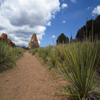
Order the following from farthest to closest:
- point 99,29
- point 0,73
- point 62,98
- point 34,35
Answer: point 34,35
point 99,29
point 0,73
point 62,98

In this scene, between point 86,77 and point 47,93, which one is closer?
point 86,77

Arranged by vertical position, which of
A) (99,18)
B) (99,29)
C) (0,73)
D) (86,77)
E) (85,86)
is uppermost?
(99,18)

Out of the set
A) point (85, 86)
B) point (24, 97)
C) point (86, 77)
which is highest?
point (86, 77)

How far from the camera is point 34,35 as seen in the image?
40.3 metres

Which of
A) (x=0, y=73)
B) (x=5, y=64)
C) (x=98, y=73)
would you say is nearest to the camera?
(x=98, y=73)

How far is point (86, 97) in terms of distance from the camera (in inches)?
56.6

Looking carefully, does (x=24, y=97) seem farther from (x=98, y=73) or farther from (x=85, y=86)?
(x=98, y=73)

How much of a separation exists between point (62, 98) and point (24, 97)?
3.39 ft

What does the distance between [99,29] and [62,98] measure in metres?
16.7

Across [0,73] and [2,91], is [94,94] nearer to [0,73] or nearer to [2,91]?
[2,91]

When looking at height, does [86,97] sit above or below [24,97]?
above

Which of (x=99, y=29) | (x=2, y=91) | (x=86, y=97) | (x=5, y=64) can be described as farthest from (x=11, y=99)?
(x=99, y=29)

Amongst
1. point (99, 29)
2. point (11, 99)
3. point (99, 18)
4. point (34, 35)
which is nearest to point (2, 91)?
point (11, 99)

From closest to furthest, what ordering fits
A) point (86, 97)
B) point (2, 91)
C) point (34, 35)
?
1. point (86, 97)
2. point (2, 91)
3. point (34, 35)
